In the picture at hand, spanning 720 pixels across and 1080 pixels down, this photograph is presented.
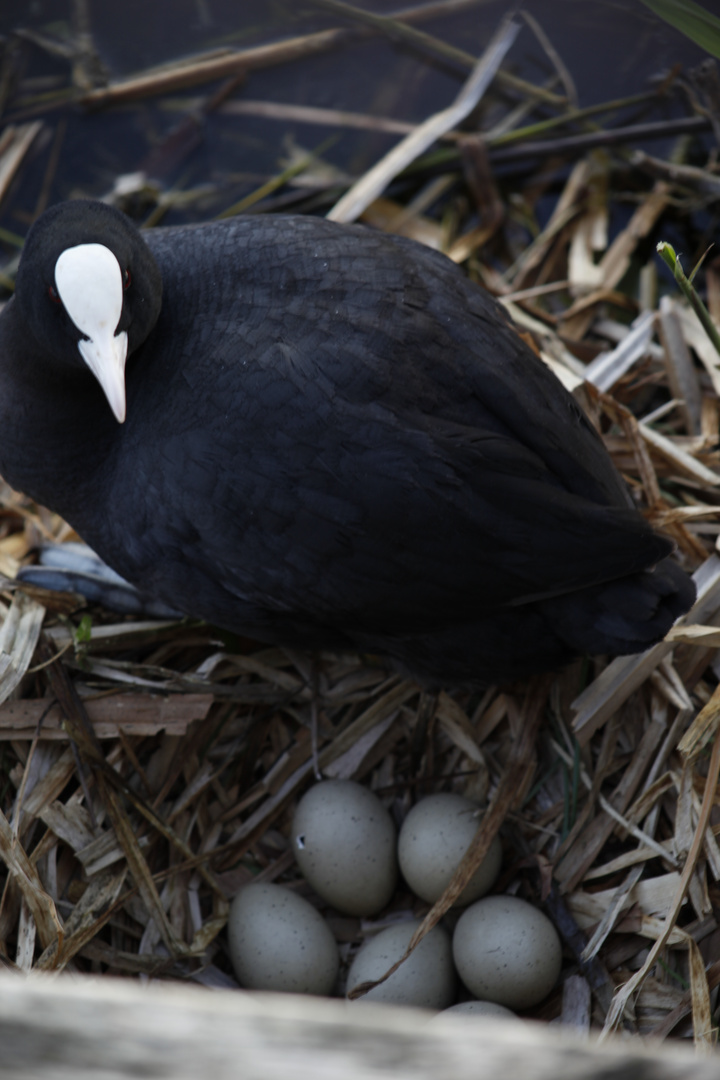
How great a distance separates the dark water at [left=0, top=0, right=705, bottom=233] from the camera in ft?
8.81

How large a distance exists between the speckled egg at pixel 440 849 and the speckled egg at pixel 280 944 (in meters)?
0.20

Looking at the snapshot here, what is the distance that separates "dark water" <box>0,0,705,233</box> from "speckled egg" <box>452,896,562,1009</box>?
78.2 inches

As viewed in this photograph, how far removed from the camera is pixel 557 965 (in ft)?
5.47

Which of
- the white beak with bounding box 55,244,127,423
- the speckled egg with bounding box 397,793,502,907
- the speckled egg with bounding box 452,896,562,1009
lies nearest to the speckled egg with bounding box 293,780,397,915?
the speckled egg with bounding box 397,793,502,907

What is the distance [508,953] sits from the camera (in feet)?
5.31

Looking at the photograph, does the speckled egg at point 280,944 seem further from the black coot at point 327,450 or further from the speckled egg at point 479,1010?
the black coot at point 327,450

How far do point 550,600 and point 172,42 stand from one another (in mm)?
2146

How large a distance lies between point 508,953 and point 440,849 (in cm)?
21

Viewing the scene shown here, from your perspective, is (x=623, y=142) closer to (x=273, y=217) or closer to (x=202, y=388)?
(x=273, y=217)

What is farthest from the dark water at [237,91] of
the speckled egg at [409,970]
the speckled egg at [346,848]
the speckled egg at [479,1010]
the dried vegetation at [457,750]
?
the speckled egg at [479,1010]

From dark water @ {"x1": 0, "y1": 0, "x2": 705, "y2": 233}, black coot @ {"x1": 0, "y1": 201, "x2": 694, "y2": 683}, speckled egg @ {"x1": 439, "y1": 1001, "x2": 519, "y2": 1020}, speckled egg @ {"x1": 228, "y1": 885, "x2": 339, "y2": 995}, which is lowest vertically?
speckled egg @ {"x1": 228, "y1": 885, "x2": 339, "y2": 995}

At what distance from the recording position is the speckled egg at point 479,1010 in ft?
5.10

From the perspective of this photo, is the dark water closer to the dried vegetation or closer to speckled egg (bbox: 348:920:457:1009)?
the dried vegetation

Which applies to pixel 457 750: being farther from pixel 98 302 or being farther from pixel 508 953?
pixel 98 302
